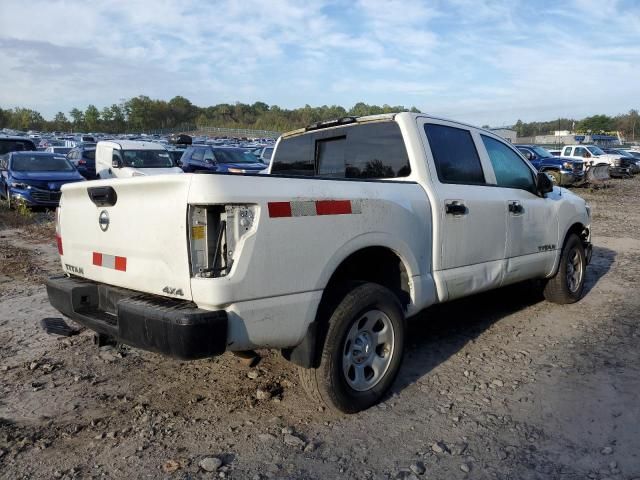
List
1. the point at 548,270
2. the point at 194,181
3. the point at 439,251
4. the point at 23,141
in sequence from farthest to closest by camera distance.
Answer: the point at 23,141 → the point at 548,270 → the point at 439,251 → the point at 194,181

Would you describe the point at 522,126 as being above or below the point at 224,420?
above

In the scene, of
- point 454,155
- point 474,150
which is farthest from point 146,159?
point 454,155

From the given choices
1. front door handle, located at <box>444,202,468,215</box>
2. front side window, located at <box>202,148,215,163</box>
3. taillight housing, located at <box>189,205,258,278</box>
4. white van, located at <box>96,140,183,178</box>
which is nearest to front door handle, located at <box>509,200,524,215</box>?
front door handle, located at <box>444,202,468,215</box>

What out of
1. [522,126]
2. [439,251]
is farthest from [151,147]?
[522,126]

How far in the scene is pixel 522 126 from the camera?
10425 cm

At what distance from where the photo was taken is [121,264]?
3262 millimetres

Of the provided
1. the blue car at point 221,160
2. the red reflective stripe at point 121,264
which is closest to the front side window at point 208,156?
the blue car at point 221,160

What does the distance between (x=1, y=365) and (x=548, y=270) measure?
5.01 m

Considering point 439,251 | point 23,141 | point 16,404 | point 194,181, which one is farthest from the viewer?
point 23,141

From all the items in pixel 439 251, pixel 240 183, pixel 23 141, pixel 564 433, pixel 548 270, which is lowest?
pixel 564 433

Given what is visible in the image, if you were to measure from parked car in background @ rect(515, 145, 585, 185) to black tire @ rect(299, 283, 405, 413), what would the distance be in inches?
768

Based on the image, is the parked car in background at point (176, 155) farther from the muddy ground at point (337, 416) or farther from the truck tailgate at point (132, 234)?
the truck tailgate at point (132, 234)

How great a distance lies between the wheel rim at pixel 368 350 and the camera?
3.40 m

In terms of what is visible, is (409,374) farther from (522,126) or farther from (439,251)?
(522,126)
